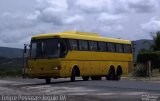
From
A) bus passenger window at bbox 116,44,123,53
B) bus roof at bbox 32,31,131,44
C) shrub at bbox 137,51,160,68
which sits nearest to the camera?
bus roof at bbox 32,31,131,44

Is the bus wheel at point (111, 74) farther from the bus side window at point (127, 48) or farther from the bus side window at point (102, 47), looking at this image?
the bus side window at point (127, 48)

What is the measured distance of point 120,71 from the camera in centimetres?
3844

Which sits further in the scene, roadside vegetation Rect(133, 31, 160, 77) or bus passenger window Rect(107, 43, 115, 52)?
roadside vegetation Rect(133, 31, 160, 77)

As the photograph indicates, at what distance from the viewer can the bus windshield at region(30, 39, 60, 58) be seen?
31.1 metres

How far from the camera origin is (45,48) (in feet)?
103

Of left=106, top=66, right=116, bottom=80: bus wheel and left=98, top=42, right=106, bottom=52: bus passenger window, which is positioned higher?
left=98, top=42, right=106, bottom=52: bus passenger window

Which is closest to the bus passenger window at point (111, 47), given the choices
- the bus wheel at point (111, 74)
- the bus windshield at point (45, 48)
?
the bus wheel at point (111, 74)

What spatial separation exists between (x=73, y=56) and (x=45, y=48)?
6.57ft

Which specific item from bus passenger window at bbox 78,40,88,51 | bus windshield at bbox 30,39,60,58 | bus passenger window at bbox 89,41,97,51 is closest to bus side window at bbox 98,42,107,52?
bus passenger window at bbox 89,41,97,51

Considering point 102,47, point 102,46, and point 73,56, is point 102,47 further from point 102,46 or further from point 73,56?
point 73,56

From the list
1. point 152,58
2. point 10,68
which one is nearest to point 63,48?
point 152,58

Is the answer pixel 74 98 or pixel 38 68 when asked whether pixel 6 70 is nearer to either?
pixel 38 68

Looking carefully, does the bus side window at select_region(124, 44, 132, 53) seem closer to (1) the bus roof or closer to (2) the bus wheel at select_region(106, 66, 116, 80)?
(1) the bus roof

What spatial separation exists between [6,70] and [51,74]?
110 ft
